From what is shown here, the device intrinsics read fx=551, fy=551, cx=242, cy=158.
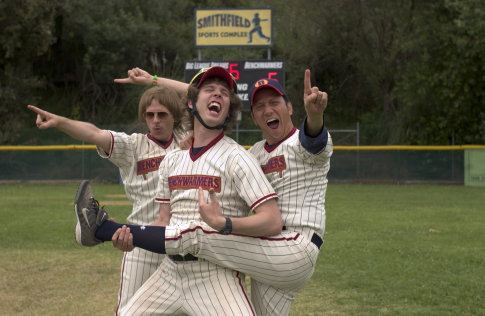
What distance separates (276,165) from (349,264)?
4.55m

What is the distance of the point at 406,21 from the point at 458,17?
4.08 meters

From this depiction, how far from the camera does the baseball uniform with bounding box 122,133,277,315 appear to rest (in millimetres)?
2932

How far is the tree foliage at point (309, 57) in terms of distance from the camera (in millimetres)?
20953

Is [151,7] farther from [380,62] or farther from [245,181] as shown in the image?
[245,181]

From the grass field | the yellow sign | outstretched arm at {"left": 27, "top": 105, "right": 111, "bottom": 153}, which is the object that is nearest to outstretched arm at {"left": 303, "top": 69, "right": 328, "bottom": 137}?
Result: outstretched arm at {"left": 27, "top": 105, "right": 111, "bottom": 153}

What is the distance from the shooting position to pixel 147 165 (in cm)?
398

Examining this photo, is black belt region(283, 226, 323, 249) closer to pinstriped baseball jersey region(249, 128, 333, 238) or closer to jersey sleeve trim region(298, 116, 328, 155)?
pinstriped baseball jersey region(249, 128, 333, 238)

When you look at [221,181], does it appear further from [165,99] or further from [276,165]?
[165,99]

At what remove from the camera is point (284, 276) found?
2.95 m

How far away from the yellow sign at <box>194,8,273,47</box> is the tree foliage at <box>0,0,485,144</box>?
621 centimetres

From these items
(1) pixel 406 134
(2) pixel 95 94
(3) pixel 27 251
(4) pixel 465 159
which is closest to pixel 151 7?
(2) pixel 95 94

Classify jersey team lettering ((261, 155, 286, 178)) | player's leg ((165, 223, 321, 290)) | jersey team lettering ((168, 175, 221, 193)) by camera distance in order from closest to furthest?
1. player's leg ((165, 223, 321, 290))
2. jersey team lettering ((168, 175, 221, 193))
3. jersey team lettering ((261, 155, 286, 178))

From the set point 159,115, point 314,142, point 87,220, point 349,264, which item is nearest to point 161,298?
point 87,220

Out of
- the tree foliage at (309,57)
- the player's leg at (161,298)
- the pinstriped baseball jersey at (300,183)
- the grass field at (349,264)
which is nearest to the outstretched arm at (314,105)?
the pinstriped baseball jersey at (300,183)
